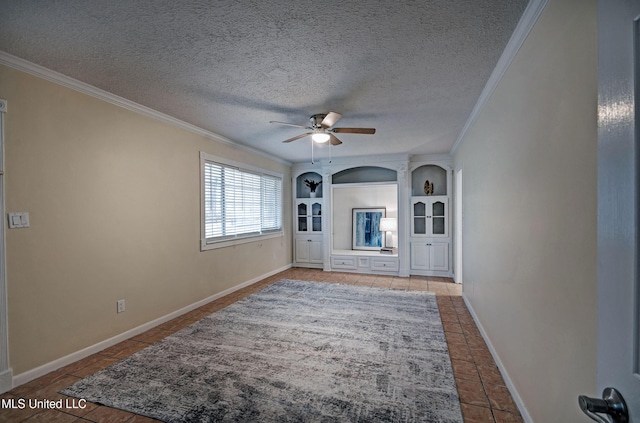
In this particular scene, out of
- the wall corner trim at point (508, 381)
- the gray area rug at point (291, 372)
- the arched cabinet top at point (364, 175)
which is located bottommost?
the gray area rug at point (291, 372)

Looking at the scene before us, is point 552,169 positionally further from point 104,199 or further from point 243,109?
point 104,199

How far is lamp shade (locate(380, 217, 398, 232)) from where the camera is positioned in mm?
6684

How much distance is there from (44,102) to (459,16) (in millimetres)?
3275

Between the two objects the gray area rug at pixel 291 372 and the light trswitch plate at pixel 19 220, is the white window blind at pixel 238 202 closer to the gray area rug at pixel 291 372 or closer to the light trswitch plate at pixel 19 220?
the gray area rug at pixel 291 372

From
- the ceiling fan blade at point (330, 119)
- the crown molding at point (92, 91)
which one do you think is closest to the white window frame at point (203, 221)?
the crown molding at point (92, 91)

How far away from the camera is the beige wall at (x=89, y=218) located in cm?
232

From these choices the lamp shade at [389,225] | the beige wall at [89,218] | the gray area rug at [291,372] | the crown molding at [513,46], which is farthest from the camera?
the lamp shade at [389,225]

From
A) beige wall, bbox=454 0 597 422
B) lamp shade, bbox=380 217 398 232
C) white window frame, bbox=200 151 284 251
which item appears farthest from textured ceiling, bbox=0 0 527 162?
lamp shade, bbox=380 217 398 232

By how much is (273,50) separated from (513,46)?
1.69m

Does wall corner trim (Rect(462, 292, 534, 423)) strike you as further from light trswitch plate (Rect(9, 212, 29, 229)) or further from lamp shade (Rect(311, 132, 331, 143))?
light trswitch plate (Rect(9, 212, 29, 229))

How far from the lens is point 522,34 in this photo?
1841 millimetres

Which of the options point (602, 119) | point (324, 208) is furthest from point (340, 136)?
point (602, 119)

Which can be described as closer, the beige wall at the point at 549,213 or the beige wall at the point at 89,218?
the beige wall at the point at 549,213

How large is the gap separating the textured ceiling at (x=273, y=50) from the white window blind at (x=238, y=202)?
4.30ft
